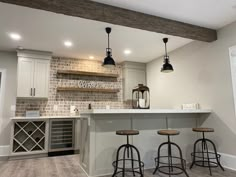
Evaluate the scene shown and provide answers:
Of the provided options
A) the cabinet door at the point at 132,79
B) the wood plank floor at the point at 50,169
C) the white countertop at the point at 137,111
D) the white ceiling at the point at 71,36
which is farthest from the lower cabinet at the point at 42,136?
the cabinet door at the point at 132,79

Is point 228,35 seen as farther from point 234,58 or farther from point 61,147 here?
point 61,147

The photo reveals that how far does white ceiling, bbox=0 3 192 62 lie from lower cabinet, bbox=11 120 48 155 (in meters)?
1.94

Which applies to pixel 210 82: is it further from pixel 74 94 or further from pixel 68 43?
pixel 74 94

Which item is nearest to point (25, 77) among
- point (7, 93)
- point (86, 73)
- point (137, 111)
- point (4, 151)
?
point (7, 93)

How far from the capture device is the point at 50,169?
339cm

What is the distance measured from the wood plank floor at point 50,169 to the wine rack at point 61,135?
1.41ft

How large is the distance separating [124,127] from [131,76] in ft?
9.69

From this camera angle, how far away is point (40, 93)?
4793 mm

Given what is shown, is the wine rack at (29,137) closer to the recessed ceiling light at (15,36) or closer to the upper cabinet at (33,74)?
the upper cabinet at (33,74)

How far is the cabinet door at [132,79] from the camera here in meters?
5.87

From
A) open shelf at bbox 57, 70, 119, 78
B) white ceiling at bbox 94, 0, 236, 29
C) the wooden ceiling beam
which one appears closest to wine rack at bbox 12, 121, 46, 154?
open shelf at bbox 57, 70, 119, 78

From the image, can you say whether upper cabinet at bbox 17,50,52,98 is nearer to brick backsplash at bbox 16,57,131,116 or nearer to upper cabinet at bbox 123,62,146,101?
brick backsplash at bbox 16,57,131,116

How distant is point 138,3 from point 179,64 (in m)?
2.41

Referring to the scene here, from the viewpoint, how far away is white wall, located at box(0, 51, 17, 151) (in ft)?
15.3
